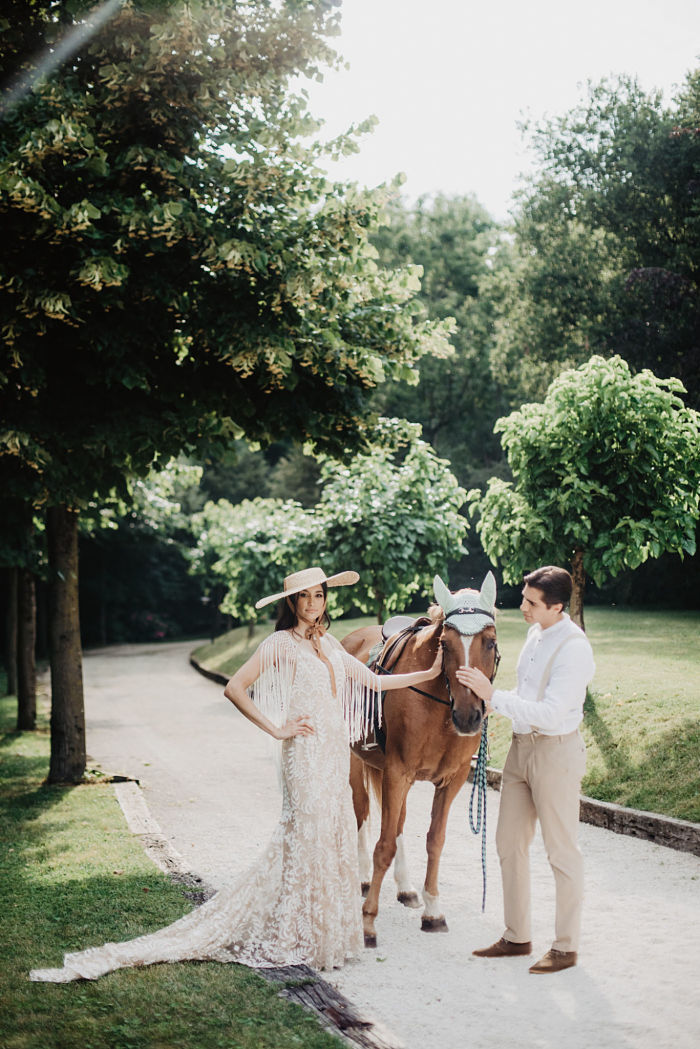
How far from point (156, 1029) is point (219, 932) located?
1.05m

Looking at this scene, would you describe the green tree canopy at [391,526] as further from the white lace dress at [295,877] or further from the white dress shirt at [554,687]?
the white dress shirt at [554,687]

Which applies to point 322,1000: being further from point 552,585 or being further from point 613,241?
point 613,241

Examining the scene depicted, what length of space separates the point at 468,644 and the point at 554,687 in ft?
1.82

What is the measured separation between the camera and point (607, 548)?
1338cm

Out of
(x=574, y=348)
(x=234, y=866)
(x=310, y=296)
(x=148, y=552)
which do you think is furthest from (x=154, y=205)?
(x=148, y=552)

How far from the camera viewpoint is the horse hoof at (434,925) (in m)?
6.35

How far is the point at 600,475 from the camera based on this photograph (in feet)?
43.2

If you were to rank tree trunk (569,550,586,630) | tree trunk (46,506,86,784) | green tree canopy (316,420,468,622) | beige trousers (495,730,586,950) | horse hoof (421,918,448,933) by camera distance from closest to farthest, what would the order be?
1. beige trousers (495,730,586,950)
2. horse hoof (421,918,448,933)
3. tree trunk (46,506,86,784)
4. tree trunk (569,550,586,630)
5. green tree canopy (316,420,468,622)

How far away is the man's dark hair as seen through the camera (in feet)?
17.7

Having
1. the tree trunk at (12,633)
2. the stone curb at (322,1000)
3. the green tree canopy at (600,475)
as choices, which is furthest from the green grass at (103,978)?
the tree trunk at (12,633)

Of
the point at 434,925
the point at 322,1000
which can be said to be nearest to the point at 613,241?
the point at 434,925

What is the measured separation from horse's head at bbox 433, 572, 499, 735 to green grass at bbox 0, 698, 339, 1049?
1.75 metres

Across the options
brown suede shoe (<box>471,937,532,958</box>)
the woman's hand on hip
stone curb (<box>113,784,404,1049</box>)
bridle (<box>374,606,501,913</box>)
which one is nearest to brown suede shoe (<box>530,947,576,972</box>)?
brown suede shoe (<box>471,937,532,958</box>)

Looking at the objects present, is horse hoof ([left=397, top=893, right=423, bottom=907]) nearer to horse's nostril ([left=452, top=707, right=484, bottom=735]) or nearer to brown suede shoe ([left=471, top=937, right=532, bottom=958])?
brown suede shoe ([left=471, top=937, right=532, bottom=958])
